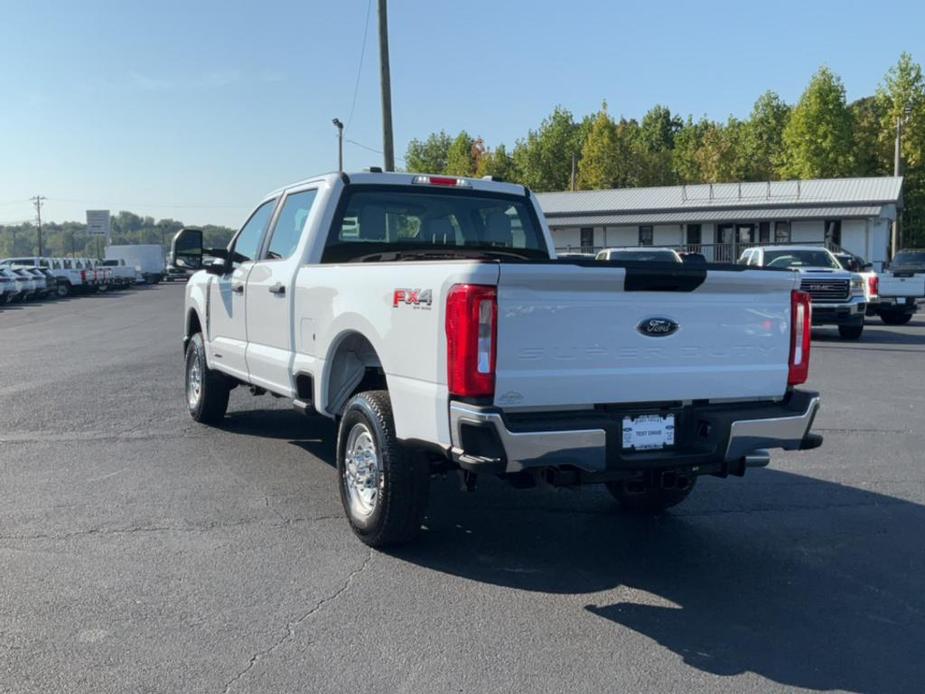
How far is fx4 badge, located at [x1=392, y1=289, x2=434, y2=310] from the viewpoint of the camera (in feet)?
14.4

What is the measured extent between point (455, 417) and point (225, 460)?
372 cm

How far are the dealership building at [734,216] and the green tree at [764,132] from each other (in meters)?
21.4

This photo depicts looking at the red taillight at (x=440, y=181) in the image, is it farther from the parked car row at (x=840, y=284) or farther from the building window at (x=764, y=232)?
the building window at (x=764, y=232)

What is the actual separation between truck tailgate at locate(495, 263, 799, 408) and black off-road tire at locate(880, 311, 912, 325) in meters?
18.5

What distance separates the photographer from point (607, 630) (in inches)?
163

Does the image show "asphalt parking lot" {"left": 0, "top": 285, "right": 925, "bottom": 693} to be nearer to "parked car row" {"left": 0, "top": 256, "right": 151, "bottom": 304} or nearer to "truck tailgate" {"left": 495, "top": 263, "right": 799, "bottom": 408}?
"truck tailgate" {"left": 495, "top": 263, "right": 799, "bottom": 408}

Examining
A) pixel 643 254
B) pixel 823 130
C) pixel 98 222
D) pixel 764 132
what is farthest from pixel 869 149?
pixel 98 222

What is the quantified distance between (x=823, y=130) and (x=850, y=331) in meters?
44.3

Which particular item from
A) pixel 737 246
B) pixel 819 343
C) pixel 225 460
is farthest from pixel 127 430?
pixel 737 246

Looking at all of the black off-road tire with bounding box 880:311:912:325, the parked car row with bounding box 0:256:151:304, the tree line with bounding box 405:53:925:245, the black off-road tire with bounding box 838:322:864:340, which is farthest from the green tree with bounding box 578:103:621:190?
the black off-road tire with bounding box 838:322:864:340

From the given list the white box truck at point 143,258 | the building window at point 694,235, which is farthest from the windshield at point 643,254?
the white box truck at point 143,258

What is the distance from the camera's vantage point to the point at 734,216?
47469 millimetres

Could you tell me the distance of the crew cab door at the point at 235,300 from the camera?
741cm

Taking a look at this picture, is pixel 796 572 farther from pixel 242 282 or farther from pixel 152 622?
pixel 242 282
